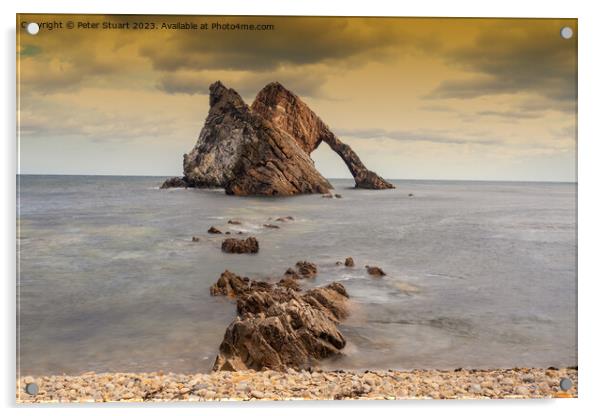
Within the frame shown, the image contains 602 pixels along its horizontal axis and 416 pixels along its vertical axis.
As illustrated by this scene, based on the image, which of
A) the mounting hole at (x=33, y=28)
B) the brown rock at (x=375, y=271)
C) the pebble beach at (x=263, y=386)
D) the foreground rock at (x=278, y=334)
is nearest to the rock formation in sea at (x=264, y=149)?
the brown rock at (x=375, y=271)

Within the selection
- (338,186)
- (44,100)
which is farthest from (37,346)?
(338,186)

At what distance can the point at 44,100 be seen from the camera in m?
4.88

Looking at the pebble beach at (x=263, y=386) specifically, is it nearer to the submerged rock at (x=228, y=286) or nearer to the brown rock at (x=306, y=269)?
the submerged rock at (x=228, y=286)

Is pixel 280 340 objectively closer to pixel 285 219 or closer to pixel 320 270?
pixel 320 270

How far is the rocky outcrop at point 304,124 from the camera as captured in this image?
5.17 metres

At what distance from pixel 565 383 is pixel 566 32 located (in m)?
3.61

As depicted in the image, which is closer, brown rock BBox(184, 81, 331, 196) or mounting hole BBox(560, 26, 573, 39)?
mounting hole BBox(560, 26, 573, 39)

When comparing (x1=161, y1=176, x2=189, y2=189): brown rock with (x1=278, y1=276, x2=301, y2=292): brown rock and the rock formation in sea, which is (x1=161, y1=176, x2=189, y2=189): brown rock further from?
(x1=278, y1=276, x2=301, y2=292): brown rock

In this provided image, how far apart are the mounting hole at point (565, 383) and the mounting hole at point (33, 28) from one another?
6.29 m

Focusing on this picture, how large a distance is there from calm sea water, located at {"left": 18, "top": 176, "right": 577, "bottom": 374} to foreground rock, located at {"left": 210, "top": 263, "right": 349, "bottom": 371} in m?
0.17

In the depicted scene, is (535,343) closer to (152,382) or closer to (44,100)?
(152,382)

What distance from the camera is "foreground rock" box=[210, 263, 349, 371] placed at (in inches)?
177

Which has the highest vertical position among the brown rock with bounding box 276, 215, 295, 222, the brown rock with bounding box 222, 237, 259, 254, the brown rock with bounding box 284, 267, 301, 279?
the brown rock with bounding box 276, 215, 295, 222

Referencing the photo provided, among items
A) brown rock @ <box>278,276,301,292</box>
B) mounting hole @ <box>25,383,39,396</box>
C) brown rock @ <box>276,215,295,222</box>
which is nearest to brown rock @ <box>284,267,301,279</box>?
brown rock @ <box>278,276,301,292</box>
